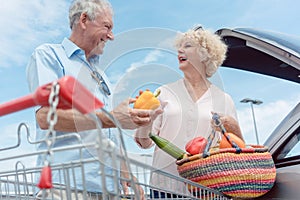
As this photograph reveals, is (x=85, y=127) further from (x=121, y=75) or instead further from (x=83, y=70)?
(x=83, y=70)

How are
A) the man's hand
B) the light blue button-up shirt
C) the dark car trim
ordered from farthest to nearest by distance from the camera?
the dark car trim
the light blue button-up shirt
the man's hand

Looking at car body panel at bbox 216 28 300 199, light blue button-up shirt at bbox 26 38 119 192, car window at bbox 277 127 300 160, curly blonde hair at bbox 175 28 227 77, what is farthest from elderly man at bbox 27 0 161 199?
car window at bbox 277 127 300 160

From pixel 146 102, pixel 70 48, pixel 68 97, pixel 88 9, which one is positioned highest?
pixel 88 9

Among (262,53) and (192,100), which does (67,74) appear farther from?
(262,53)

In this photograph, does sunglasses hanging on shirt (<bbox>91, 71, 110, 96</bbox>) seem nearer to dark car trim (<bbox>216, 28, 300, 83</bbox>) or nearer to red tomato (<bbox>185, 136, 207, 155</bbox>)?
red tomato (<bbox>185, 136, 207, 155</bbox>)

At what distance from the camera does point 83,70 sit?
4.61 feet

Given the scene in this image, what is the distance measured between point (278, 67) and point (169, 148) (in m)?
0.72

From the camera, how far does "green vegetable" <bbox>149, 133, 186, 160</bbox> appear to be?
4.62ft

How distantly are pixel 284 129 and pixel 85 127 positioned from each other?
1188 mm

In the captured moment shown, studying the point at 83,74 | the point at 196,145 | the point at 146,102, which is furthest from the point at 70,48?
the point at 196,145

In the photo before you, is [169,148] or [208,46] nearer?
[169,148]

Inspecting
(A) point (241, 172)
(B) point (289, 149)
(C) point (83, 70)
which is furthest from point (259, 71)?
(C) point (83, 70)

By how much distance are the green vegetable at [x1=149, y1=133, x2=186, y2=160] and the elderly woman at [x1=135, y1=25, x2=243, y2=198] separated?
1.4 inches

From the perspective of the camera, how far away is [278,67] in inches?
73.0
